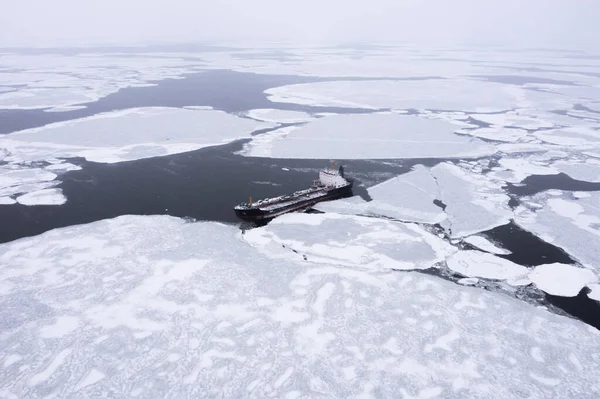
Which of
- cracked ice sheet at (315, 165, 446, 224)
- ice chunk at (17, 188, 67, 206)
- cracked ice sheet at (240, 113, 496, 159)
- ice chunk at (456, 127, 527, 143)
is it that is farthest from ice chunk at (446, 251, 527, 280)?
ice chunk at (456, 127, 527, 143)

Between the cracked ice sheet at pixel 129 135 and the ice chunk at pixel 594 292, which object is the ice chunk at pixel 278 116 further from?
the ice chunk at pixel 594 292

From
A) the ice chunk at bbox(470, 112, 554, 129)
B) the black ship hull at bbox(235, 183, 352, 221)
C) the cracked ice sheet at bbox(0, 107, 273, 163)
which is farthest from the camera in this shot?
the ice chunk at bbox(470, 112, 554, 129)

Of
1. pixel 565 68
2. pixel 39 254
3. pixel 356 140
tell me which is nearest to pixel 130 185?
pixel 39 254

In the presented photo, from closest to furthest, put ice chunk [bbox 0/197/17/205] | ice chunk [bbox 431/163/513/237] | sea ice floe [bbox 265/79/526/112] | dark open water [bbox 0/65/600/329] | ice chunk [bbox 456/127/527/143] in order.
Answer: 1. dark open water [bbox 0/65/600/329]
2. ice chunk [bbox 431/163/513/237]
3. ice chunk [bbox 0/197/17/205]
4. ice chunk [bbox 456/127/527/143]
5. sea ice floe [bbox 265/79/526/112]

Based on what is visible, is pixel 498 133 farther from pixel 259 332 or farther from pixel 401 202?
pixel 259 332

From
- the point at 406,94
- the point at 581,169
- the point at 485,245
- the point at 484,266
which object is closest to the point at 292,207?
the point at 485,245

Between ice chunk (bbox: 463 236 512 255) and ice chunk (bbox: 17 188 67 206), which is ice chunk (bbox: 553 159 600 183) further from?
ice chunk (bbox: 17 188 67 206)

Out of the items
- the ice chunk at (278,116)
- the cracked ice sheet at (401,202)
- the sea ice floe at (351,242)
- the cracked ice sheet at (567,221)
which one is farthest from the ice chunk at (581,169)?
the ice chunk at (278,116)
